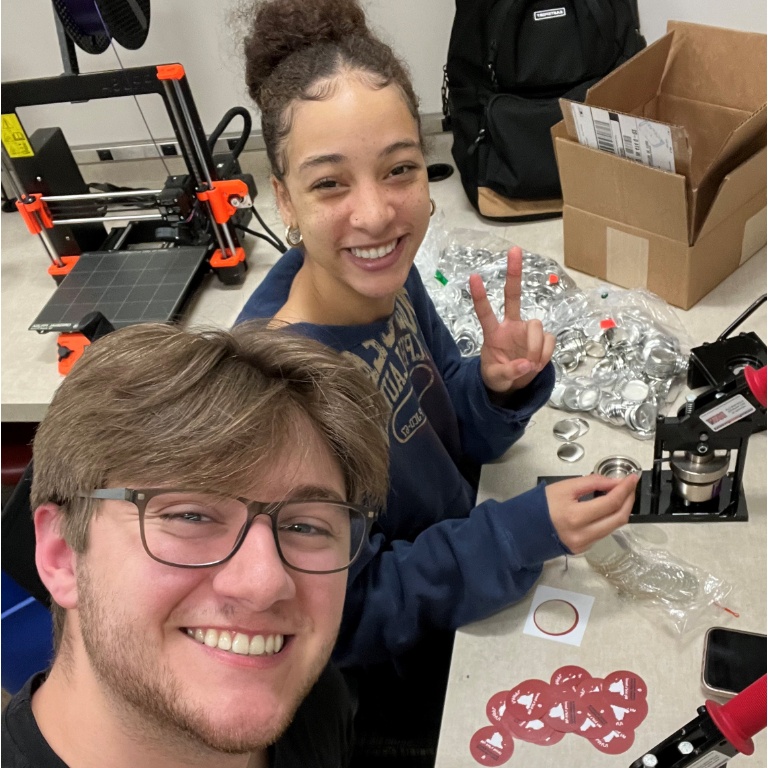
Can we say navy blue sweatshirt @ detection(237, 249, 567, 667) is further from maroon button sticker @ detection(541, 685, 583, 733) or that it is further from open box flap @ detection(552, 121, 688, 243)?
open box flap @ detection(552, 121, 688, 243)

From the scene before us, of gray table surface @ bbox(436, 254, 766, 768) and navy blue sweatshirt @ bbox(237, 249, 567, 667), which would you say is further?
navy blue sweatshirt @ bbox(237, 249, 567, 667)

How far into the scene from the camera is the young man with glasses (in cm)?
65

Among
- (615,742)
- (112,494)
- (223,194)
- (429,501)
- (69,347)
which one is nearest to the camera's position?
(112,494)

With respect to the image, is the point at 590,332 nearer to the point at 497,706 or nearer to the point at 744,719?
the point at 497,706

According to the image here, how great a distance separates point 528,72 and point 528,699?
1496mm

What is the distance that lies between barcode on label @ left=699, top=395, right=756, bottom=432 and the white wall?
4.64ft

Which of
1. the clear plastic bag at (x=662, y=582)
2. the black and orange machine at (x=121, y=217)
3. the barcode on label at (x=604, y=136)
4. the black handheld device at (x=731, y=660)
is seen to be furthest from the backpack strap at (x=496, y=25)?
the black handheld device at (x=731, y=660)

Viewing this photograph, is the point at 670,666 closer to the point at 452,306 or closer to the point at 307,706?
the point at 307,706

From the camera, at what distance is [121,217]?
1709mm

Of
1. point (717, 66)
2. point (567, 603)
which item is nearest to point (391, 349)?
point (567, 603)

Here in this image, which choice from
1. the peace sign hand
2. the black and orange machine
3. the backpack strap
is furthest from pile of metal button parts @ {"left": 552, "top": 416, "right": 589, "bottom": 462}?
the backpack strap

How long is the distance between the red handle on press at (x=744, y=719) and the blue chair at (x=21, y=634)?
1085mm

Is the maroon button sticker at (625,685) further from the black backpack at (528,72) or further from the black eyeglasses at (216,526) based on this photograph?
the black backpack at (528,72)

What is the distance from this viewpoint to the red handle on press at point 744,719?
57cm
